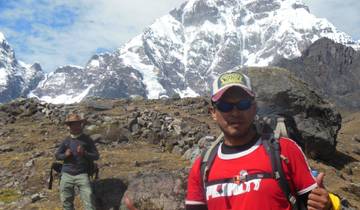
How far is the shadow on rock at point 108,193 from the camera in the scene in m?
13.9

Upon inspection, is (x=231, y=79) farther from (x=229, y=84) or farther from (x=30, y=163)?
(x=30, y=163)

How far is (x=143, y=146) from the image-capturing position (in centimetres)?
2228

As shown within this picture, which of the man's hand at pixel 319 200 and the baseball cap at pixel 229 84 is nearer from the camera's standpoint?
the man's hand at pixel 319 200

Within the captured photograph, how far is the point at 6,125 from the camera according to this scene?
28.1m

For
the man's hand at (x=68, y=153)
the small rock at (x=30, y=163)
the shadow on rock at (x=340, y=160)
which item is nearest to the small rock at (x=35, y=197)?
the man's hand at (x=68, y=153)

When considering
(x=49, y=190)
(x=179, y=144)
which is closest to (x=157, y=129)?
(x=179, y=144)

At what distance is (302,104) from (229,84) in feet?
61.1

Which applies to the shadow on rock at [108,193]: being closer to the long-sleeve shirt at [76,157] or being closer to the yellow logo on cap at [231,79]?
the long-sleeve shirt at [76,157]

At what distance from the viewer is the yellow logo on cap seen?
4668 mm

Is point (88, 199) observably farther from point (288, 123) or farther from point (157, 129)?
point (157, 129)

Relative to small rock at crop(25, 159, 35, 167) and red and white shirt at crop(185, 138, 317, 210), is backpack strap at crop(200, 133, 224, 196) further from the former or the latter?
small rock at crop(25, 159, 35, 167)

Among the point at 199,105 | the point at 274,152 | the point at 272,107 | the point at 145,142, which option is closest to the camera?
the point at 274,152

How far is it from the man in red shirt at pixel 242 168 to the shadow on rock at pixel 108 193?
9333mm

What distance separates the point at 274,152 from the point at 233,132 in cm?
41
